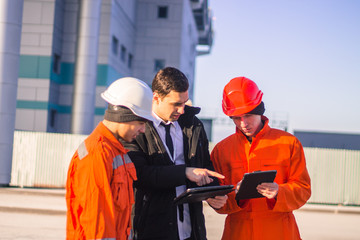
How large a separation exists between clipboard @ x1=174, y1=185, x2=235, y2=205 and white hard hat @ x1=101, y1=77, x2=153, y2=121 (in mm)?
534

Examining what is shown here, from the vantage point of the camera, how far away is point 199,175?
2912 mm

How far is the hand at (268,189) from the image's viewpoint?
9.46ft

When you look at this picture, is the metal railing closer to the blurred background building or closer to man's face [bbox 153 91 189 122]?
the blurred background building

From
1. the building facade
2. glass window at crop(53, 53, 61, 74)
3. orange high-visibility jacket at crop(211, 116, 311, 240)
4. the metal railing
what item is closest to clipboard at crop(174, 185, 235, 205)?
orange high-visibility jacket at crop(211, 116, 311, 240)

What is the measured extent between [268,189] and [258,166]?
32 centimetres

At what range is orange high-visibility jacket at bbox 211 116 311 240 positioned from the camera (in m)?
3.05

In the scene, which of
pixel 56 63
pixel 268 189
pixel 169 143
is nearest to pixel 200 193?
pixel 268 189

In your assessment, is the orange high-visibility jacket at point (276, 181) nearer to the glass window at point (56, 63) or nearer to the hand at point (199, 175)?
the hand at point (199, 175)

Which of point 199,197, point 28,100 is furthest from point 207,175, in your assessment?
point 28,100

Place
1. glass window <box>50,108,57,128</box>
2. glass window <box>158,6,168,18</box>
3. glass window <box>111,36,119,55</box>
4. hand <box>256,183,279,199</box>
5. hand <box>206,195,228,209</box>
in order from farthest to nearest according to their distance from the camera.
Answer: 1. glass window <box>158,6,168,18</box>
2. glass window <box>111,36,119,55</box>
3. glass window <box>50,108,57,128</box>
4. hand <box>206,195,228,209</box>
5. hand <box>256,183,279,199</box>

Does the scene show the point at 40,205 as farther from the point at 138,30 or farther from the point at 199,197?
the point at 138,30

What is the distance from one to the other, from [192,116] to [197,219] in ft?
2.58

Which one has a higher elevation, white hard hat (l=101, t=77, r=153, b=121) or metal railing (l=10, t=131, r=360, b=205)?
white hard hat (l=101, t=77, r=153, b=121)

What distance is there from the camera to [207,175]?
293cm
